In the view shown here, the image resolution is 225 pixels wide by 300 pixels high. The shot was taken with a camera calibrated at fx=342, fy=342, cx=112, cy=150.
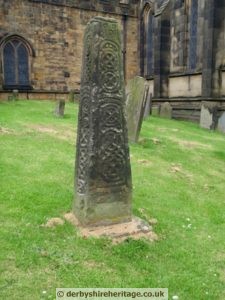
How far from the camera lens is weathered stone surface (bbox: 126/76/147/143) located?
930 cm

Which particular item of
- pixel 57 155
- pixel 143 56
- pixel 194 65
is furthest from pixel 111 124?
pixel 143 56

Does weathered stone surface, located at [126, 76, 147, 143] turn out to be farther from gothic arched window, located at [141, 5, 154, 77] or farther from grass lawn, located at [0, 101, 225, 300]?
gothic arched window, located at [141, 5, 154, 77]

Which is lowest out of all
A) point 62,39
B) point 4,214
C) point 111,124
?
point 4,214

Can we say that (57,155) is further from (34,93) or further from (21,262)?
(34,93)

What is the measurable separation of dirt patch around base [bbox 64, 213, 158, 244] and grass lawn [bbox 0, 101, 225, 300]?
114mm

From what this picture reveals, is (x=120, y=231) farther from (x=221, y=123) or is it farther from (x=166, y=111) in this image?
(x=166, y=111)

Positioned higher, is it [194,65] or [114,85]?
[194,65]

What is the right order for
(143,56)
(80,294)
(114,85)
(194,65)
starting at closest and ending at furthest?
(80,294) < (114,85) < (194,65) < (143,56)

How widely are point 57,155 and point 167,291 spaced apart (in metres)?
4.70

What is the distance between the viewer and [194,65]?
18469mm

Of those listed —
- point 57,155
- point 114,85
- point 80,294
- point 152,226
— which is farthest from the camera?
point 57,155

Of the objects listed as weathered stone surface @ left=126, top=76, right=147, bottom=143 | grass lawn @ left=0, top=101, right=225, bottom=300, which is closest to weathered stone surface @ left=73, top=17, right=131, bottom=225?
grass lawn @ left=0, top=101, right=225, bottom=300

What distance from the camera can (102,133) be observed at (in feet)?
14.1

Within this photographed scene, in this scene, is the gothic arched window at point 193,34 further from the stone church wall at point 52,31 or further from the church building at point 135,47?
the stone church wall at point 52,31
